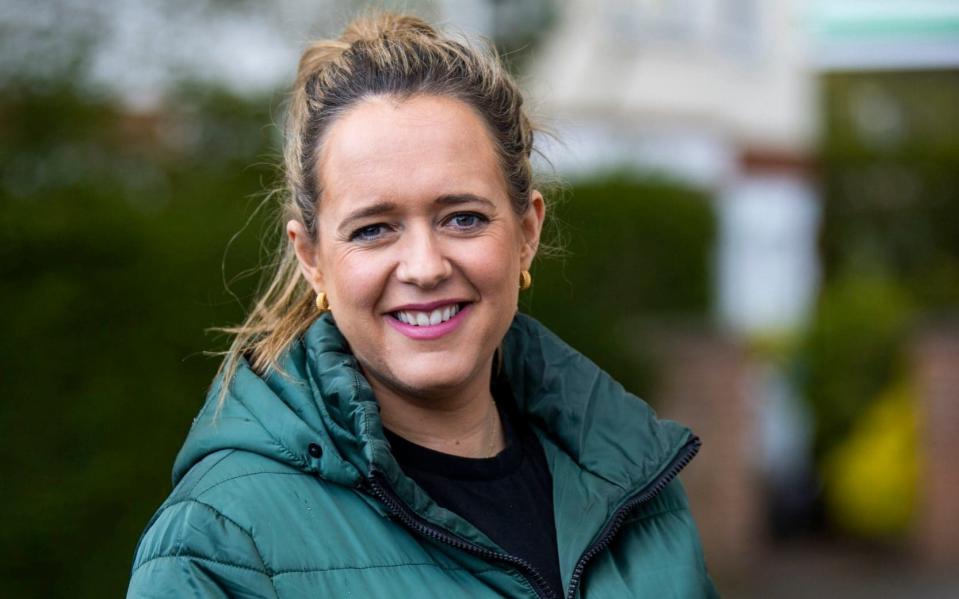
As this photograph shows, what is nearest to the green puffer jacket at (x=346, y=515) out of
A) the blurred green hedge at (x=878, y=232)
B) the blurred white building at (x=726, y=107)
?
the blurred green hedge at (x=878, y=232)

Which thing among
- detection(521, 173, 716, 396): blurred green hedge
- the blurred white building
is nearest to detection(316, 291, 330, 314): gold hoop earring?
detection(521, 173, 716, 396): blurred green hedge

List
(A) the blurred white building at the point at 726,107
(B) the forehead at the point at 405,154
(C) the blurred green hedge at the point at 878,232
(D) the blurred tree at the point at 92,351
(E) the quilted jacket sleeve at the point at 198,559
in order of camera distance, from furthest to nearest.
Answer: (A) the blurred white building at the point at 726,107 → (C) the blurred green hedge at the point at 878,232 → (D) the blurred tree at the point at 92,351 → (B) the forehead at the point at 405,154 → (E) the quilted jacket sleeve at the point at 198,559

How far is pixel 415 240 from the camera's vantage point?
6.50 ft

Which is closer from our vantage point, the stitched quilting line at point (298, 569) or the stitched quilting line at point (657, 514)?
the stitched quilting line at point (298, 569)

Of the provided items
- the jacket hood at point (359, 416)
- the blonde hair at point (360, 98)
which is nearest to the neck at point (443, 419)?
the jacket hood at point (359, 416)

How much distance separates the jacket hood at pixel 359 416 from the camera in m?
1.89

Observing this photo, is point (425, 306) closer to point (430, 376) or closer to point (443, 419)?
point (430, 376)

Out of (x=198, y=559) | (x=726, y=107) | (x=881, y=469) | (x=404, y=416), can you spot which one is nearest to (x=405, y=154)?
(x=404, y=416)

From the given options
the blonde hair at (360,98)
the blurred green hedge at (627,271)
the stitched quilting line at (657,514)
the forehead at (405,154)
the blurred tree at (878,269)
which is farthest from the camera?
the blurred tree at (878,269)

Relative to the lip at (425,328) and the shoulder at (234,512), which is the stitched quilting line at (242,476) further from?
the lip at (425,328)

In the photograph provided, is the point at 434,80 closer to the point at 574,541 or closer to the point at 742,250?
the point at 574,541

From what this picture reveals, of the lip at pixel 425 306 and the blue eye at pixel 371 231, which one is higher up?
the blue eye at pixel 371 231

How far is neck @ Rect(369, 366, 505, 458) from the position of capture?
214cm

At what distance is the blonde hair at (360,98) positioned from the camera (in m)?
2.08
